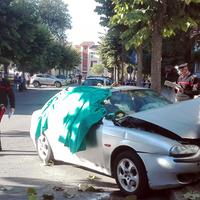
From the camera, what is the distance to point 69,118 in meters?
8.22

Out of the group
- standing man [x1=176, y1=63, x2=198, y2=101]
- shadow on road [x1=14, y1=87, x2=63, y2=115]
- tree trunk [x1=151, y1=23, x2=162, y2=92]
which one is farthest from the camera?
shadow on road [x1=14, y1=87, x2=63, y2=115]

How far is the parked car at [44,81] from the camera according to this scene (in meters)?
A: 62.2

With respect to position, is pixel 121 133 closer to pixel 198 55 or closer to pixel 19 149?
pixel 19 149

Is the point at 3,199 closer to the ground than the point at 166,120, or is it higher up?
closer to the ground

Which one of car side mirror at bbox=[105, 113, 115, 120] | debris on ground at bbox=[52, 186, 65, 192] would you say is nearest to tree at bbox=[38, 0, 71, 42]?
car side mirror at bbox=[105, 113, 115, 120]

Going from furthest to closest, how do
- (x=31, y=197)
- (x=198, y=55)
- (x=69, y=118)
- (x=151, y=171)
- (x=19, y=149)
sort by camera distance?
(x=198, y=55), (x=19, y=149), (x=69, y=118), (x=151, y=171), (x=31, y=197)

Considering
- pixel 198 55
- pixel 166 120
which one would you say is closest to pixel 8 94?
pixel 166 120

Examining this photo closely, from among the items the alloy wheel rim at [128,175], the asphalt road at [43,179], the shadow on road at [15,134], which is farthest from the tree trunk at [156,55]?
the alloy wheel rim at [128,175]

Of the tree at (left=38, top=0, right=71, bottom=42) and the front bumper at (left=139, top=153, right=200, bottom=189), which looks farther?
the tree at (left=38, top=0, right=71, bottom=42)

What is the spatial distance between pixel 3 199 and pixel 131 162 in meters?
1.74

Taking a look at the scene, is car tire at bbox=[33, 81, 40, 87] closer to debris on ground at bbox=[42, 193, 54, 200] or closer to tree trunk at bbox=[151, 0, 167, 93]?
tree trunk at bbox=[151, 0, 167, 93]

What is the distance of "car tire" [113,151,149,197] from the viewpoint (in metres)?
6.68

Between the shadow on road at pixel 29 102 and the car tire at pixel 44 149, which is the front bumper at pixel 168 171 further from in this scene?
the shadow on road at pixel 29 102

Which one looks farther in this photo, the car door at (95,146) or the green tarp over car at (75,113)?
the green tarp over car at (75,113)
